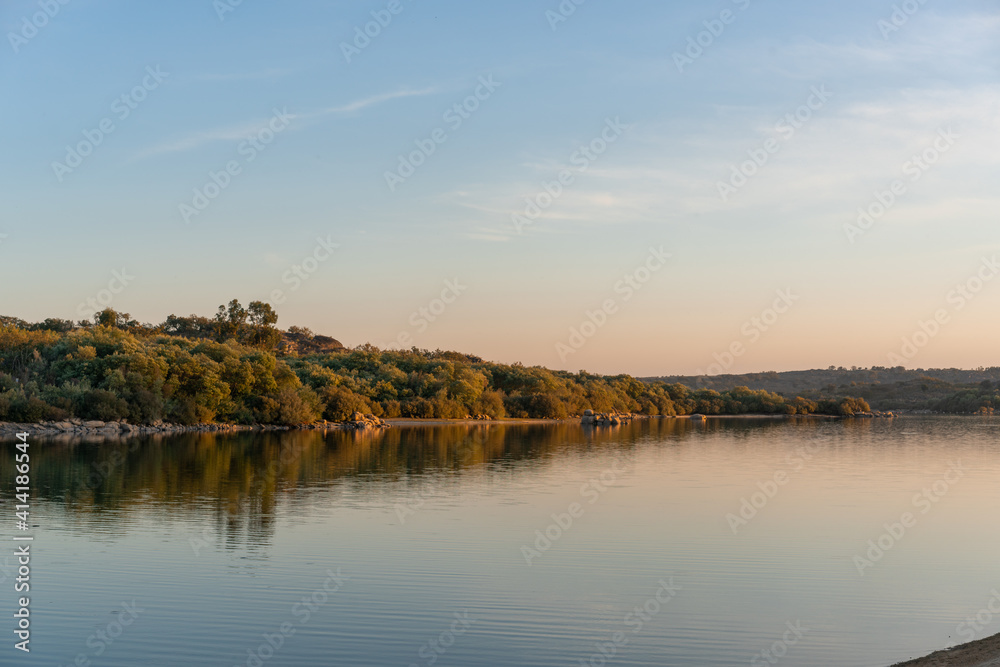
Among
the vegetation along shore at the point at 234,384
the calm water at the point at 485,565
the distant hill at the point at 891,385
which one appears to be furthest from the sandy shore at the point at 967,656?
the distant hill at the point at 891,385

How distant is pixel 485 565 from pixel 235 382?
127 ft

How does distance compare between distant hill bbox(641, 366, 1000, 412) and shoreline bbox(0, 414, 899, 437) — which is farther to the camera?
distant hill bbox(641, 366, 1000, 412)

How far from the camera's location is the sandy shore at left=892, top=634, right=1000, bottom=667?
8.09 meters

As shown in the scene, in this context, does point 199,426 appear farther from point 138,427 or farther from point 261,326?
point 261,326

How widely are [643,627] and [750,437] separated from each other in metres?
39.7

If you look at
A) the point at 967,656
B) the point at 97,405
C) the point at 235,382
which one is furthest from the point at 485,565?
the point at 235,382

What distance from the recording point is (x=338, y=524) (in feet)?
55.3

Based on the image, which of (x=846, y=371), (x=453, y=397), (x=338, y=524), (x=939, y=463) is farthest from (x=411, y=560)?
(x=846, y=371)

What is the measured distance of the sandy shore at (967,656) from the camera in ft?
26.6

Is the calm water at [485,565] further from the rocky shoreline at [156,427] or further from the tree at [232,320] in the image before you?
the tree at [232,320]

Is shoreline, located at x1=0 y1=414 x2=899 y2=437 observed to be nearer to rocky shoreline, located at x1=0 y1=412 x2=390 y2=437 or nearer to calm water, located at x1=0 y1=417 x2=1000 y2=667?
rocky shoreline, located at x1=0 y1=412 x2=390 y2=437

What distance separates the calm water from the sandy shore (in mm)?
553

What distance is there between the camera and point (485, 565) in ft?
44.3

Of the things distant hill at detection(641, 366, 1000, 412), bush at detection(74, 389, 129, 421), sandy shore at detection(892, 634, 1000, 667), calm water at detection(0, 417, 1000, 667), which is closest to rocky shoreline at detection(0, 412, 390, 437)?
bush at detection(74, 389, 129, 421)
